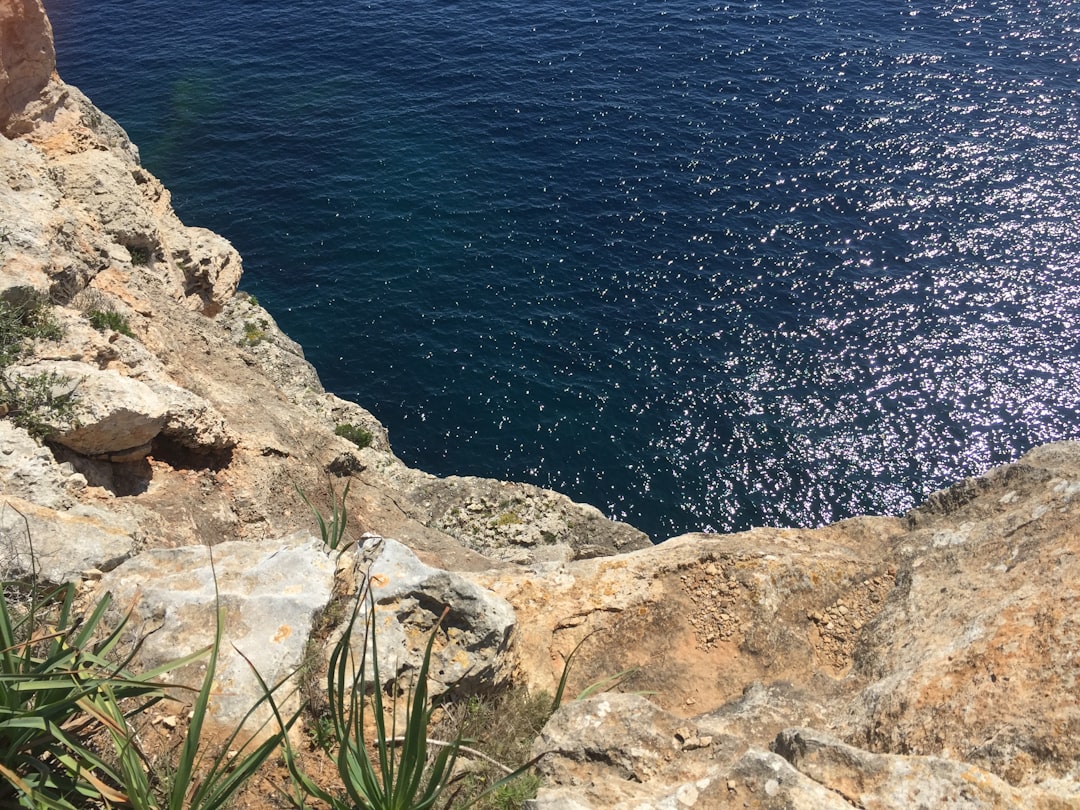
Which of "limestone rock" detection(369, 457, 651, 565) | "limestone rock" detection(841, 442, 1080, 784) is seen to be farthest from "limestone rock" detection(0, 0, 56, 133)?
"limestone rock" detection(841, 442, 1080, 784)

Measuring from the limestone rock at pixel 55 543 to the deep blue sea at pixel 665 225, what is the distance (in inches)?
1060

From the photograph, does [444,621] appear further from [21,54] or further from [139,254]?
[21,54]

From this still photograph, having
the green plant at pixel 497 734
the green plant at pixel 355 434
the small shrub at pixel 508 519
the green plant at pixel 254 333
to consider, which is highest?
the green plant at pixel 497 734

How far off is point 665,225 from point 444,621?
42093 mm

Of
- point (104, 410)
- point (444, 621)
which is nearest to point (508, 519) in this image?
point (104, 410)

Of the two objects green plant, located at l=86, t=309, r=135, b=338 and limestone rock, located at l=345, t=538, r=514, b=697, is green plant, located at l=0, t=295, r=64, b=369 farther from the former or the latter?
limestone rock, located at l=345, t=538, r=514, b=697

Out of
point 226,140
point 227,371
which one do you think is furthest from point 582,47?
point 227,371

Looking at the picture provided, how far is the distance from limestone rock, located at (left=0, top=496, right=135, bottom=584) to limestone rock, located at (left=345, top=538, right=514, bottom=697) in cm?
378

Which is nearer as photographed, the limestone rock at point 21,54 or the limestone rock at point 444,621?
the limestone rock at point 444,621

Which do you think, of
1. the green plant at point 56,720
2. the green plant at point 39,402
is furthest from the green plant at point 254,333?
the green plant at point 56,720

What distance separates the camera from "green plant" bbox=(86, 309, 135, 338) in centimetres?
1983

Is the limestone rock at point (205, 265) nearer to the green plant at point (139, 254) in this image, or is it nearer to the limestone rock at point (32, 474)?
the green plant at point (139, 254)

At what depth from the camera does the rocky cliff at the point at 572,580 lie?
33.3ft

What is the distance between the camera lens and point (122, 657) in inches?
418
